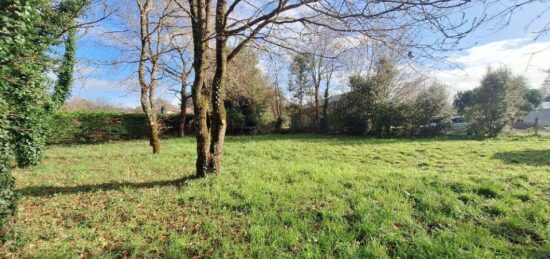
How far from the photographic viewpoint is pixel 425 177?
207 inches

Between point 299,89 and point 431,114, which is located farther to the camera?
point 299,89

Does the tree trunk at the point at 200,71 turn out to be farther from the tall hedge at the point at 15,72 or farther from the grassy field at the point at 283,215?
the tall hedge at the point at 15,72

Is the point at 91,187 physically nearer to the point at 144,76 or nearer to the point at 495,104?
the point at 144,76

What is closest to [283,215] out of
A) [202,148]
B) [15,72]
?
[202,148]

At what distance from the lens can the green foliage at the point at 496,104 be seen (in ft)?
48.8

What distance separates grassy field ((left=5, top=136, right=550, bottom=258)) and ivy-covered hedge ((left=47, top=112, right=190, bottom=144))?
10.9 m

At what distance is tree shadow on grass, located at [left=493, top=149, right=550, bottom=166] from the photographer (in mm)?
7676

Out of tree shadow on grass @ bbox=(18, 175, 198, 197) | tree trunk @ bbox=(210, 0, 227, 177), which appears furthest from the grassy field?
tree trunk @ bbox=(210, 0, 227, 177)

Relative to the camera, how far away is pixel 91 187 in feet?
17.7

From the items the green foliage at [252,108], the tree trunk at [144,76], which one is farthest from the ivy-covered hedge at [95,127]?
the tree trunk at [144,76]

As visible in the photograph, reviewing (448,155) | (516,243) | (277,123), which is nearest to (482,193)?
(516,243)

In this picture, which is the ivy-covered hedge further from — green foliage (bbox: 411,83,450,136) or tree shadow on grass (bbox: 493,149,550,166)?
tree shadow on grass (bbox: 493,149,550,166)

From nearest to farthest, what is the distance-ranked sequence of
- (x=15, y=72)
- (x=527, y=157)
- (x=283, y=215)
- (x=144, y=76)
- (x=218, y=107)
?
1. (x=283, y=215)
2. (x=15, y=72)
3. (x=218, y=107)
4. (x=527, y=157)
5. (x=144, y=76)

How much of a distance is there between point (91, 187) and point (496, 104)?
18.6 meters
